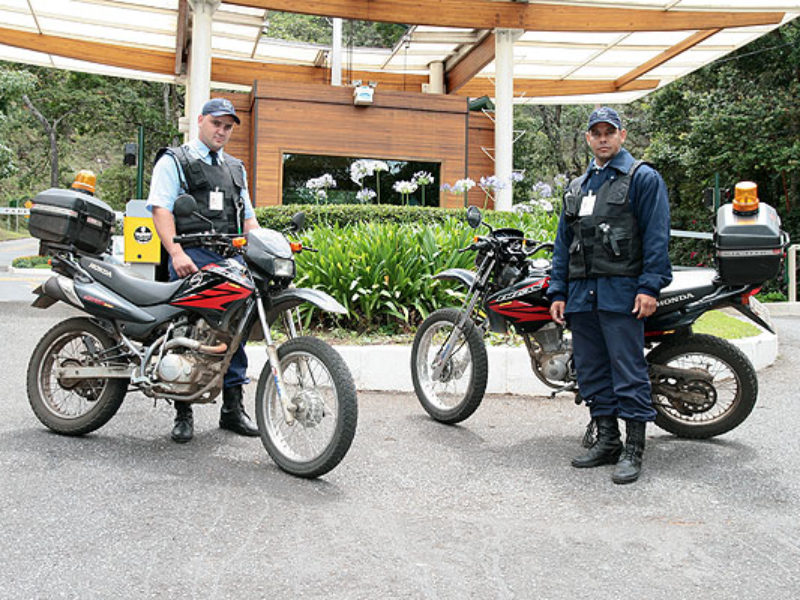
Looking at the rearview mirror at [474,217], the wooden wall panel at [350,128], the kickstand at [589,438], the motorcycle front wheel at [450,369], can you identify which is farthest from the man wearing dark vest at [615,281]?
the wooden wall panel at [350,128]

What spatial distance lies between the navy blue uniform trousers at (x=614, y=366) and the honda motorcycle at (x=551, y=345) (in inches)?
7.1

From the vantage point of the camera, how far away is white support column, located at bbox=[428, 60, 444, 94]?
66.5ft

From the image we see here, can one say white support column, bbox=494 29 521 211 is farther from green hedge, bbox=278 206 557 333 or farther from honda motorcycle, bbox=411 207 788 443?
honda motorcycle, bbox=411 207 788 443

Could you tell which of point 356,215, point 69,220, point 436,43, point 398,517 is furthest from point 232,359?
point 436,43

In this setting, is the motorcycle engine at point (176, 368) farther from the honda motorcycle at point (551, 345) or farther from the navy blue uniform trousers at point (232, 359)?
the honda motorcycle at point (551, 345)

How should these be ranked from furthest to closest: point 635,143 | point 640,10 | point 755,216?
point 635,143 < point 640,10 < point 755,216

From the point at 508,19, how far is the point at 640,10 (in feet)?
8.34

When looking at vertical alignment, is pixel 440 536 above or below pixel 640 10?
below


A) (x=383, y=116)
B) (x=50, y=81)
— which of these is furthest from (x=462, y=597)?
(x=50, y=81)

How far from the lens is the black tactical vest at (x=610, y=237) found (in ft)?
15.0

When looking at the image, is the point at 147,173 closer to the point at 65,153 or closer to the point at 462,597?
the point at 65,153

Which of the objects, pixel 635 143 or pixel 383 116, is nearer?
pixel 383 116

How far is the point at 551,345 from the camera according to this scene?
5254 millimetres

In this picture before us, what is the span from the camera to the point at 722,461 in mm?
4770
